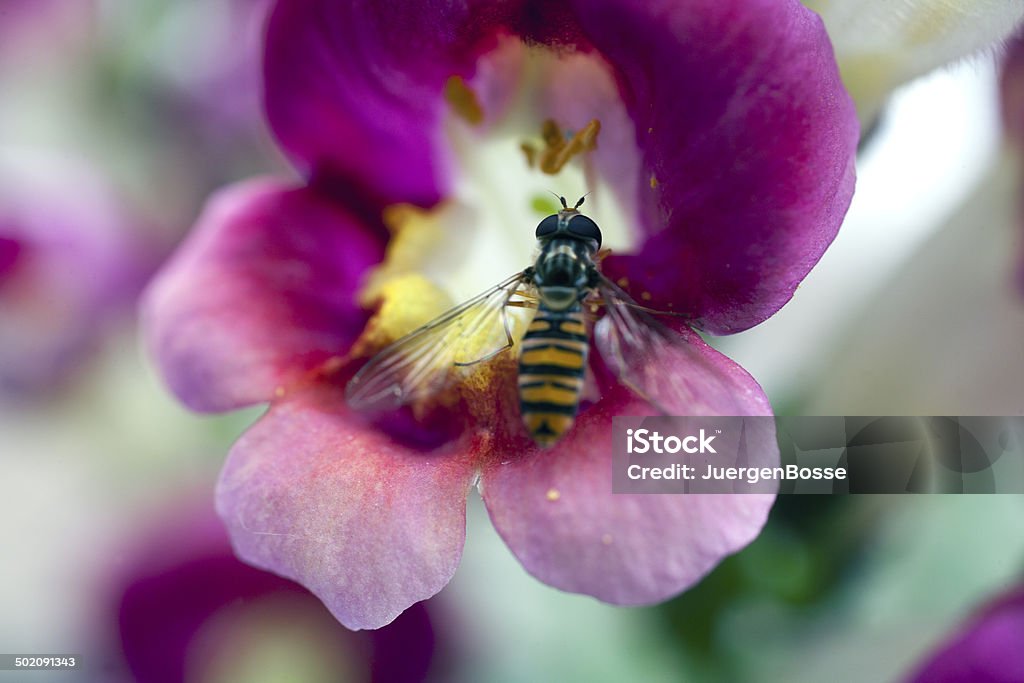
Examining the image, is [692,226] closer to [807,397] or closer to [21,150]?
[807,397]

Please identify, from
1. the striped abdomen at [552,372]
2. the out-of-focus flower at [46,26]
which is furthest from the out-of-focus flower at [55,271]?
the striped abdomen at [552,372]

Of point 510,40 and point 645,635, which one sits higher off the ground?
point 510,40

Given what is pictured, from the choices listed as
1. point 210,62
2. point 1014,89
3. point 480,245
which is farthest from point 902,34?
point 210,62

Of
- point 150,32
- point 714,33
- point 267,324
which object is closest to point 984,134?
point 714,33

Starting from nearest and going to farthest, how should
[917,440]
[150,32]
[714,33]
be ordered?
[714,33]
[917,440]
[150,32]

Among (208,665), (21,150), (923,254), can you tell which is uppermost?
(21,150)

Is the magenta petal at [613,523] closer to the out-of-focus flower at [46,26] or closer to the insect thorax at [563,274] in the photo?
the insect thorax at [563,274]

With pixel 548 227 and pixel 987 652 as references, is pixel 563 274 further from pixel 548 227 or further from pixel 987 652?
pixel 987 652
